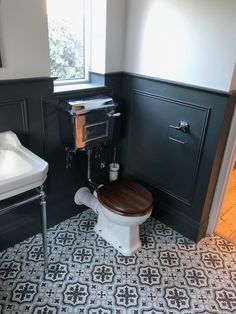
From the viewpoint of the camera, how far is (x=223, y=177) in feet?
6.08

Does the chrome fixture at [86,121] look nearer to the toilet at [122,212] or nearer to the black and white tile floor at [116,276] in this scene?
the toilet at [122,212]

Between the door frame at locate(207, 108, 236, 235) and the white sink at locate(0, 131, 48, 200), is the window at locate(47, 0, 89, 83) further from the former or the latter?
the door frame at locate(207, 108, 236, 235)

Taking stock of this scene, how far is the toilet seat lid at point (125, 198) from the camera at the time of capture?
172 centimetres

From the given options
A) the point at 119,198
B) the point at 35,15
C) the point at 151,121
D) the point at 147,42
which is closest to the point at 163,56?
the point at 147,42

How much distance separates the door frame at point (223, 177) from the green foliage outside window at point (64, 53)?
1.13 metres

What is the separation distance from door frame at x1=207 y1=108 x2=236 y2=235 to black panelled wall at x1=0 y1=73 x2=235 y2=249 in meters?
0.05

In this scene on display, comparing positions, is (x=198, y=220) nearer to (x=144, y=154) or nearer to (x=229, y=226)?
(x=229, y=226)

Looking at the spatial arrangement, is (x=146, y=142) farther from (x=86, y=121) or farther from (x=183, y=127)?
(x=86, y=121)

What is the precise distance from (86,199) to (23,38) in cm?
118

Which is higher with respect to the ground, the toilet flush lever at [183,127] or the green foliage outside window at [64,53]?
the green foliage outside window at [64,53]

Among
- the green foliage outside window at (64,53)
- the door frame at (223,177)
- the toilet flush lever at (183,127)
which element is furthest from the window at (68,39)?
the door frame at (223,177)

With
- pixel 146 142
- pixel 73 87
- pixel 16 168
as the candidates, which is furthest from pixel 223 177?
pixel 16 168

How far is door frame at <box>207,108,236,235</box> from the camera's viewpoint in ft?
5.70

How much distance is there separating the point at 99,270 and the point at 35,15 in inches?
60.3
